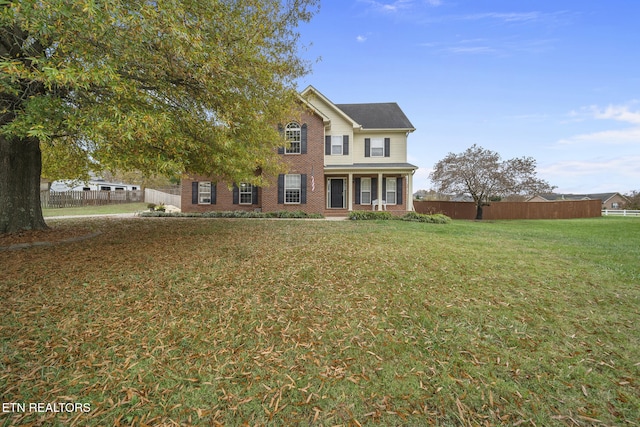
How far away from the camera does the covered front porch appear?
18.6m

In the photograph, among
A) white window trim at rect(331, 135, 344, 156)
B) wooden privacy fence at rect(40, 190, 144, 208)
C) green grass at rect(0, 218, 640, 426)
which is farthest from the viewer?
wooden privacy fence at rect(40, 190, 144, 208)

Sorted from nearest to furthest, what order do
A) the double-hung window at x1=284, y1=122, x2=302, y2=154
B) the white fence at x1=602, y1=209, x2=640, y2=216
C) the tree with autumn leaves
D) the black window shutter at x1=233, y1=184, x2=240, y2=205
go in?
the tree with autumn leaves → the double-hung window at x1=284, y1=122, x2=302, y2=154 → the black window shutter at x1=233, y1=184, x2=240, y2=205 → the white fence at x1=602, y1=209, x2=640, y2=216

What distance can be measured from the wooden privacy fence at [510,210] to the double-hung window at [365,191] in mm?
7522

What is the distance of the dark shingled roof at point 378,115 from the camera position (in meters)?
20.0

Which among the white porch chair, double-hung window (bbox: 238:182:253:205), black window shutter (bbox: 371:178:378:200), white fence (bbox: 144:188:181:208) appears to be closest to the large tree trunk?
double-hung window (bbox: 238:182:253:205)

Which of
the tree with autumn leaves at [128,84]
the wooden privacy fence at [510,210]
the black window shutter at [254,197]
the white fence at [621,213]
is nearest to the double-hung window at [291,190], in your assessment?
the black window shutter at [254,197]

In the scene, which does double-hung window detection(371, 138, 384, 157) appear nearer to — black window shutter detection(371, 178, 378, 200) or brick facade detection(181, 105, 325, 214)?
black window shutter detection(371, 178, 378, 200)

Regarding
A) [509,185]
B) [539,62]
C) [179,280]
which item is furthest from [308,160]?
[509,185]

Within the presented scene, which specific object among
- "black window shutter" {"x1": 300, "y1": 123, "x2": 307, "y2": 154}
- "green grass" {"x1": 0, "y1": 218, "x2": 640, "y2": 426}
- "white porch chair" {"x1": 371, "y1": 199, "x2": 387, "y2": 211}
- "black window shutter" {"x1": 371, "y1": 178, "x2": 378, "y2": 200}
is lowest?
"green grass" {"x1": 0, "y1": 218, "x2": 640, "y2": 426}

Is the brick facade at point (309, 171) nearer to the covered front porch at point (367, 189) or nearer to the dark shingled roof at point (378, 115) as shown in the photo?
the covered front porch at point (367, 189)

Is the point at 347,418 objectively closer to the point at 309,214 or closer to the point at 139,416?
the point at 139,416

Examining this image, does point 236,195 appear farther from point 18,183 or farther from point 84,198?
point 84,198

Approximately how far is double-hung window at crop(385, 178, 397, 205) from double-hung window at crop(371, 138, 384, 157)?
198 cm

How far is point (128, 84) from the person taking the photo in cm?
479
